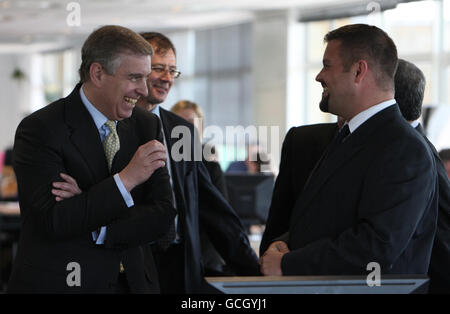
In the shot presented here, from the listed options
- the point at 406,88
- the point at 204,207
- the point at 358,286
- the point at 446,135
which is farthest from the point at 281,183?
the point at 446,135

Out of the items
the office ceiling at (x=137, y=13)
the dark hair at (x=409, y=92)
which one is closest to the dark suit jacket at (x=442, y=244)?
the dark hair at (x=409, y=92)

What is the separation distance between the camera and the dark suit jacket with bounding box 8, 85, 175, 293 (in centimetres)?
211

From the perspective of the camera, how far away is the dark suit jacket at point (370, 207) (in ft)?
6.36

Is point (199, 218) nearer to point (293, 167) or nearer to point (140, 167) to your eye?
point (293, 167)

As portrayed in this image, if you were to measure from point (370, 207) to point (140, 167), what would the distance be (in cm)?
68

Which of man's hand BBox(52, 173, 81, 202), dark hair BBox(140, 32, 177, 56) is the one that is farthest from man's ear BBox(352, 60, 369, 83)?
dark hair BBox(140, 32, 177, 56)

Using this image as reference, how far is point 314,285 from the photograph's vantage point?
55.6 inches

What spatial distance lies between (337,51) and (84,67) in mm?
805

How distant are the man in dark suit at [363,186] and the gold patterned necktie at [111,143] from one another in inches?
22.9

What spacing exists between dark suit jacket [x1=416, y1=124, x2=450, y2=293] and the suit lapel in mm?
1072

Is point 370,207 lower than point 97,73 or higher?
lower

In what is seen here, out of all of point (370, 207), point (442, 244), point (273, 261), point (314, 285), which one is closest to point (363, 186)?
point (370, 207)

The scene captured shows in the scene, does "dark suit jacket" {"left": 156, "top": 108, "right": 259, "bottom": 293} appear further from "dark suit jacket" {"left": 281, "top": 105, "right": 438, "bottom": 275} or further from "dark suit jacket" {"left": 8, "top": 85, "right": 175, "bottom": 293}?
"dark suit jacket" {"left": 281, "top": 105, "right": 438, "bottom": 275}
